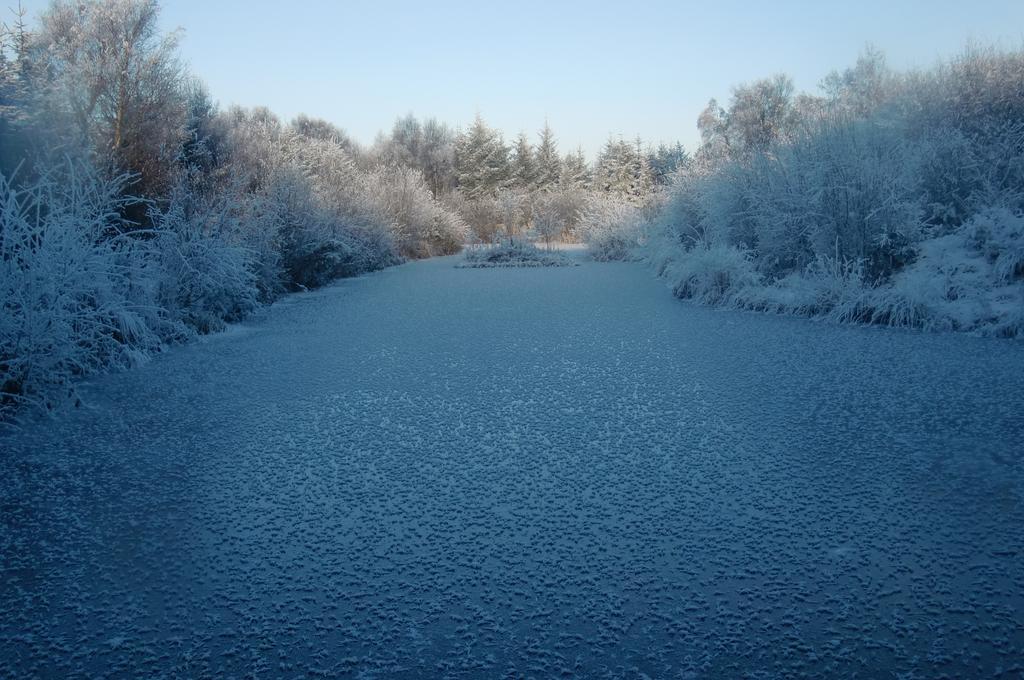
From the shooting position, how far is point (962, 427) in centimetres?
384

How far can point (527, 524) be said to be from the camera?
2.69 m

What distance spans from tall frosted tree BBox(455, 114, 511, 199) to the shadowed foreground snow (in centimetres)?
3889

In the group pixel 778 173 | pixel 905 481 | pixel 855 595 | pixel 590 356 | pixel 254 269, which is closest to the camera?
pixel 855 595

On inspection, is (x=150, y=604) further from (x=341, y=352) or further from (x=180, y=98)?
(x=180, y=98)

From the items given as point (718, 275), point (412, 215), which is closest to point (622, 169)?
point (412, 215)

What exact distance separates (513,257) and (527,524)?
19005 mm

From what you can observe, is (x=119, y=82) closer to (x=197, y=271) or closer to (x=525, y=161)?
(x=197, y=271)

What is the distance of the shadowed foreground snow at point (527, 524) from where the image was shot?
6.23 ft

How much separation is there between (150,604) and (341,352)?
4602 mm

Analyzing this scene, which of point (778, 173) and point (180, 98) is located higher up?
point (180, 98)

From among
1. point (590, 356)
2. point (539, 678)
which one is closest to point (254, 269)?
point (590, 356)

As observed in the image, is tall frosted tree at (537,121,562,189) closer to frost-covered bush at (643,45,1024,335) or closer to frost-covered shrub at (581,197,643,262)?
frost-covered shrub at (581,197,643,262)

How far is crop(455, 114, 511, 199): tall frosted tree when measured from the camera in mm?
43156

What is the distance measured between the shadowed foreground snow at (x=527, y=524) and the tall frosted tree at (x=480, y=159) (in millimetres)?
38886
